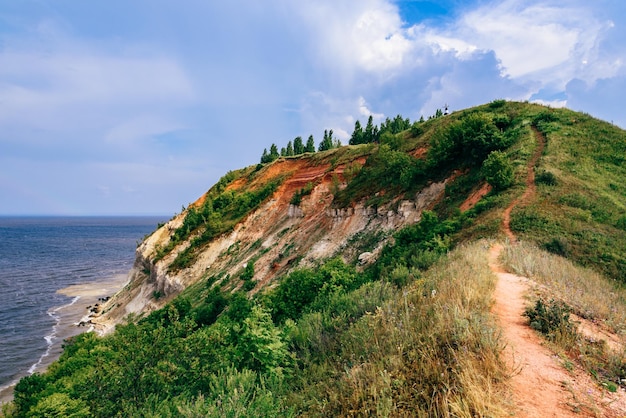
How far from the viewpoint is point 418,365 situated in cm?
500

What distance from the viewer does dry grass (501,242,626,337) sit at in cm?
748

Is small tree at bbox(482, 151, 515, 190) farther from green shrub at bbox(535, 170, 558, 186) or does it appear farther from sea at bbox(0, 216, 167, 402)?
sea at bbox(0, 216, 167, 402)

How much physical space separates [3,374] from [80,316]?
18621 millimetres

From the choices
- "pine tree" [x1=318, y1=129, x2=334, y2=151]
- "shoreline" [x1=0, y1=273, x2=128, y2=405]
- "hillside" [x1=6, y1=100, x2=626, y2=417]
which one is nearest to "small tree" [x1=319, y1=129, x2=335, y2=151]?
"pine tree" [x1=318, y1=129, x2=334, y2=151]

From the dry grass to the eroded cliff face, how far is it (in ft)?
40.9

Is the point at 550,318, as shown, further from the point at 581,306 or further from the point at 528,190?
the point at 528,190

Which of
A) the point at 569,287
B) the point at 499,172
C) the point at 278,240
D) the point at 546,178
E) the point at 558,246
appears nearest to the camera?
the point at 569,287

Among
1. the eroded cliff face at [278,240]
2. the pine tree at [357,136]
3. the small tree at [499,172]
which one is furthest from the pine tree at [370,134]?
the small tree at [499,172]

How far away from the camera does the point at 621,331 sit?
6.74 m

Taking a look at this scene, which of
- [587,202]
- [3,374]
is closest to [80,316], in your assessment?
[3,374]

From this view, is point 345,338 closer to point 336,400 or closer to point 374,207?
point 336,400

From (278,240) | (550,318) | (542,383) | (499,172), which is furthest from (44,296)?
(542,383)

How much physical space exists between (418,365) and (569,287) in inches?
282

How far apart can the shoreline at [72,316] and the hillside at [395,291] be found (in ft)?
12.0
